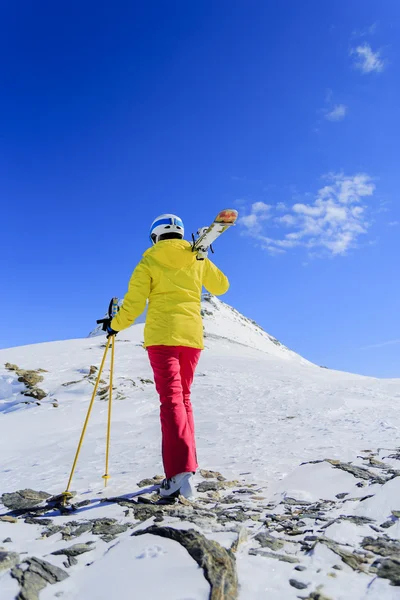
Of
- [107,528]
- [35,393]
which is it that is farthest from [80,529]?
[35,393]

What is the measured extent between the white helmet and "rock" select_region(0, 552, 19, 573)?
3669 mm

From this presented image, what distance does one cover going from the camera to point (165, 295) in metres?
4.85

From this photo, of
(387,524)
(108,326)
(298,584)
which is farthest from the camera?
(108,326)

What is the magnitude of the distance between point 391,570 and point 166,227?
13.7 ft

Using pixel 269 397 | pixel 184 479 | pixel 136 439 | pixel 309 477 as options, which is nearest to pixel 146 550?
pixel 184 479

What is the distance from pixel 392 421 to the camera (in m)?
8.24

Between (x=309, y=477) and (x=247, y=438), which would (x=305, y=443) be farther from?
(x=309, y=477)

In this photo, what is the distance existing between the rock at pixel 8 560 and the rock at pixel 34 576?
65 millimetres

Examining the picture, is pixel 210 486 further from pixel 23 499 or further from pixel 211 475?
pixel 23 499

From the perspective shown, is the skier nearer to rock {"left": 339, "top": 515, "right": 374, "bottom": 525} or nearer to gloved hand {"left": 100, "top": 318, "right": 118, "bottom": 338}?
gloved hand {"left": 100, "top": 318, "right": 118, "bottom": 338}

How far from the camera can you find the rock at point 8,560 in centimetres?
258

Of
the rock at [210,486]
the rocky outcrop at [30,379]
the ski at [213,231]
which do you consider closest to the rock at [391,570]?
the rock at [210,486]

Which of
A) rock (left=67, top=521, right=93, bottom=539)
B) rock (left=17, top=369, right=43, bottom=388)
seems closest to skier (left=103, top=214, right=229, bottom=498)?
rock (left=67, top=521, right=93, bottom=539)

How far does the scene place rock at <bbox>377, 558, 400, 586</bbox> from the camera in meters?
2.18
